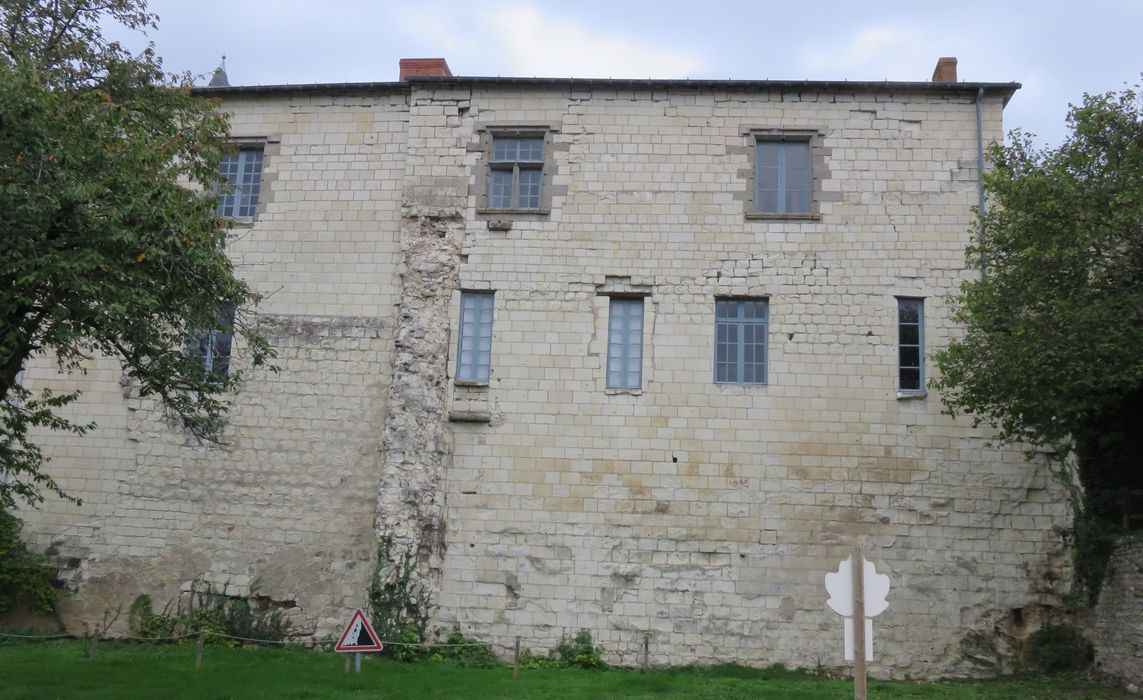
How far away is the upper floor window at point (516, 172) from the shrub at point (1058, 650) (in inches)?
425

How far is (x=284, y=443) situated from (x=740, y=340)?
26.6ft

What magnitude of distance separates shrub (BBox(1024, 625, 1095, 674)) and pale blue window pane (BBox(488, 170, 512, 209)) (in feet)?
36.8

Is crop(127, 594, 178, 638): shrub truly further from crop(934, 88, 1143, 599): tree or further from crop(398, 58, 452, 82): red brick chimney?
crop(934, 88, 1143, 599): tree

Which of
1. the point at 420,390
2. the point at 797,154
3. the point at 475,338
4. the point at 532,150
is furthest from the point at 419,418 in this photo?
the point at 797,154

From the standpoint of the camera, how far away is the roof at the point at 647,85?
17578 millimetres

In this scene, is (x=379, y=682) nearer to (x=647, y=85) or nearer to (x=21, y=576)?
(x=21, y=576)

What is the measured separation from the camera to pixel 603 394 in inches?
663

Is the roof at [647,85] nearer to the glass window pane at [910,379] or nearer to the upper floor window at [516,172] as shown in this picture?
the upper floor window at [516,172]

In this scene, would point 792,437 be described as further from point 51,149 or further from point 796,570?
point 51,149

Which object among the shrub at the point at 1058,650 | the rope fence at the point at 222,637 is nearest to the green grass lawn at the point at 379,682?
the rope fence at the point at 222,637

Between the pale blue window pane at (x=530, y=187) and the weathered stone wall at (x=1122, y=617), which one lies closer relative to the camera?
the weathered stone wall at (x=1122, y=617)

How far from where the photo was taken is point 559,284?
17.4 meters

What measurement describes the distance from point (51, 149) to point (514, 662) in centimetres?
966

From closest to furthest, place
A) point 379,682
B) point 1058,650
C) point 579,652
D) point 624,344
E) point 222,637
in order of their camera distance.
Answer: point 379,682 < point 1058,650 < point 579,652 < point 222,637 < point 624,344
